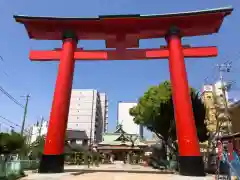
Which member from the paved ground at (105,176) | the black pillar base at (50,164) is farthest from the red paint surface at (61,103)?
the paved ground at (105,176)

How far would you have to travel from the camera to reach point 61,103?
46.6ft

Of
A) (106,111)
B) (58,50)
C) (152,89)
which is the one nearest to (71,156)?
(152,89)

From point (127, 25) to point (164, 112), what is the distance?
1019 centimetres

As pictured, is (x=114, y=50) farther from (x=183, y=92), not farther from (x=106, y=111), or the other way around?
(x=106, y=111)

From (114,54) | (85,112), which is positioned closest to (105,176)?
(114,54)

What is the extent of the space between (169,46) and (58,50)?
716cm

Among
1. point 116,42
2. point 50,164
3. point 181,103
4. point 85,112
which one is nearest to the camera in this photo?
point 50,164

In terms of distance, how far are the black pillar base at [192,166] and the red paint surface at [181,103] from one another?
254mm

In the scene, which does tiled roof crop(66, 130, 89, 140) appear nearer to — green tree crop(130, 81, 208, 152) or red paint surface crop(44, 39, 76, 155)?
green tree crop(130, 81, 208, 152)

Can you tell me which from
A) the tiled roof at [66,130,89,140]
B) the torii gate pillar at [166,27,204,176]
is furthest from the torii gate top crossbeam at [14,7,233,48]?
the tiled roof at [66,130,89,140]

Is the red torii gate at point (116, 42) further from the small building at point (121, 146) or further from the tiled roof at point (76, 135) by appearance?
the tiled roof at point (76, 135)

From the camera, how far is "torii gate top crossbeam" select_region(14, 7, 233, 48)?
15016 millimetres

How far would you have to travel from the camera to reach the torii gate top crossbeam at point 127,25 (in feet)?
49.3

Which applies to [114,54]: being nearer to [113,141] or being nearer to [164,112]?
[164,112]
